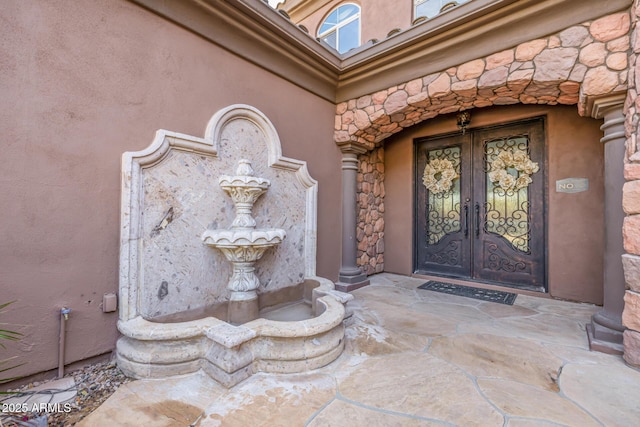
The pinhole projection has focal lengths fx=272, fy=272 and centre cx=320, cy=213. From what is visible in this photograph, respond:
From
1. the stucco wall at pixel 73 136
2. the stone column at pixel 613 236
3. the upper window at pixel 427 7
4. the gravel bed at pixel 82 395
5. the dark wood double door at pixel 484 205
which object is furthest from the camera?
the upper window at pixel 427 7

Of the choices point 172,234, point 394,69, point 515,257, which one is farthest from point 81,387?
point 515,257

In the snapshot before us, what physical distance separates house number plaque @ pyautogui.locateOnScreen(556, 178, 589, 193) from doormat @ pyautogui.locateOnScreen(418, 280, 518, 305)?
4.49 feet

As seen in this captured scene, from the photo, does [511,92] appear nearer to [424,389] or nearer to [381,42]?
[381,42]

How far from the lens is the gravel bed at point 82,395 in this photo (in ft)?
4.18

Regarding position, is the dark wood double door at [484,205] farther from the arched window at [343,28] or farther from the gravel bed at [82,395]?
the gravel bed at [82,395]

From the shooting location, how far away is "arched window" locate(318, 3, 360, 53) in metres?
5.33

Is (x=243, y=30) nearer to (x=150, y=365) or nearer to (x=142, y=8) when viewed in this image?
(x=142, y=8)

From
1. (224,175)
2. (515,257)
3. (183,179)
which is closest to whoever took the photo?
(183,179)

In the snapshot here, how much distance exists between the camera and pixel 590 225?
3.00m

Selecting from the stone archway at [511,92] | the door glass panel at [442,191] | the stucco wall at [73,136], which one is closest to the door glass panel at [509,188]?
the door glass panel at [442,191]

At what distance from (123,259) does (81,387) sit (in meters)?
0.77

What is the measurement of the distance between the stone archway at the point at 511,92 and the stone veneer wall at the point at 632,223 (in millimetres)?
10

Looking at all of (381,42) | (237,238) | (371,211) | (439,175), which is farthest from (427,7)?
(237,238)

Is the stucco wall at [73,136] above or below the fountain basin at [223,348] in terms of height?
above
